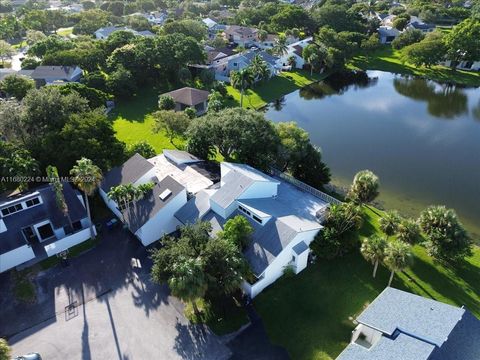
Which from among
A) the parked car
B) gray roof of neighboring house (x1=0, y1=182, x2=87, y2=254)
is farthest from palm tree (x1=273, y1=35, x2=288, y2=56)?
the parked car

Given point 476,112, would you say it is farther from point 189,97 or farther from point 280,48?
point 189,97

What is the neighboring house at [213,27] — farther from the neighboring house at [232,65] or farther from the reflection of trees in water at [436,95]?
the reflection of trees in water at [436,95]

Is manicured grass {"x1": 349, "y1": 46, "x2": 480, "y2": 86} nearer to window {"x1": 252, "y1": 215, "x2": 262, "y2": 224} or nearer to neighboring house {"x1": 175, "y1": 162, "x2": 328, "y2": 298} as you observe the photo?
neighboring house {"x1": 175, "y1": 162, "x2": 328, "y2": 298}

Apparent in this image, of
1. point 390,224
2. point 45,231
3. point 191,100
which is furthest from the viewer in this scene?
point 191,100

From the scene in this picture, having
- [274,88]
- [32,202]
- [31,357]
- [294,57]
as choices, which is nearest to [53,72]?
[274,88]

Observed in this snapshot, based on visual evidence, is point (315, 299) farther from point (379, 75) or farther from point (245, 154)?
point (379, 75)

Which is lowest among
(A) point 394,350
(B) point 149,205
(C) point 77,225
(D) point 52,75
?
(D) point 52,75

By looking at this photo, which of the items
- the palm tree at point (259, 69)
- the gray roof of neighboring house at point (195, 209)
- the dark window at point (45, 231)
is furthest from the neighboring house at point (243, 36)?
the dark window at point (45, 231)

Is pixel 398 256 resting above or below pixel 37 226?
above
